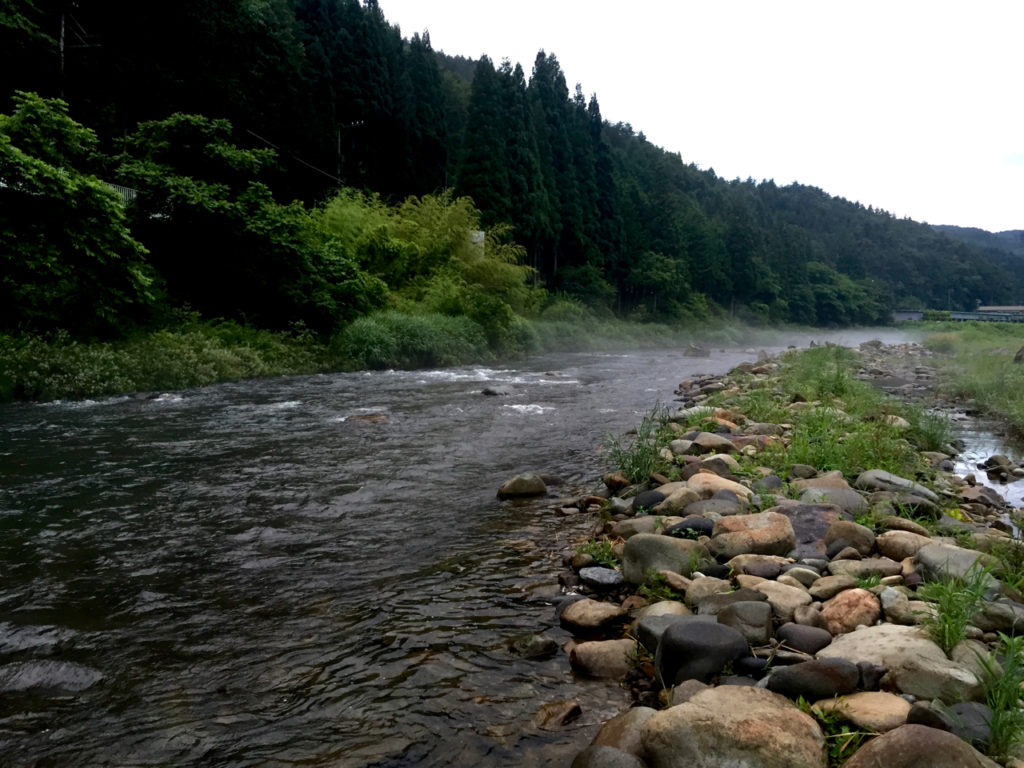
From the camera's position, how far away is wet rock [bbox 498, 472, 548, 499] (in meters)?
6.29

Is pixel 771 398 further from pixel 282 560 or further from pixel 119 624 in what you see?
pixel 119 624

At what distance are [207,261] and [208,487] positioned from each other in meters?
13.0

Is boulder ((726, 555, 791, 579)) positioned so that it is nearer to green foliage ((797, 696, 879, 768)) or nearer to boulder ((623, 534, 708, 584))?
boulder ((623, 534, 708, 584))

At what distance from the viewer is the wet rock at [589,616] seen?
369 centimetres

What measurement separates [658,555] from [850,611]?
1157 mm

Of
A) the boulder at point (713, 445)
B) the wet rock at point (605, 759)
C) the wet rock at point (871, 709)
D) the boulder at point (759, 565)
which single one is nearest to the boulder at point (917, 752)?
the wet rock at point (871, 709)

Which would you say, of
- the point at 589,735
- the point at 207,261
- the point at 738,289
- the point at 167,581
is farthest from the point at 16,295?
the point at 738,289

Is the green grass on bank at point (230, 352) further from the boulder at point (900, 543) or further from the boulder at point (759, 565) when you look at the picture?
the boulder at point (900, 543)

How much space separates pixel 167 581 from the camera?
4.26m

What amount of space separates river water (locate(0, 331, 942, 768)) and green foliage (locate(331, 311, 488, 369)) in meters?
9.67

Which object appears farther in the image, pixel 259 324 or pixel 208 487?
pixel 259 324

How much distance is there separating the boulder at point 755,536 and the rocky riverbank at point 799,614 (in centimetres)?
1

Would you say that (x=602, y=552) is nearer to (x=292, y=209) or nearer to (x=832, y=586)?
(x=832, y=586)

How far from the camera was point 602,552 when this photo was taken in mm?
4590
